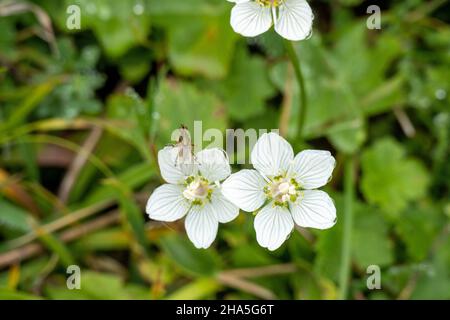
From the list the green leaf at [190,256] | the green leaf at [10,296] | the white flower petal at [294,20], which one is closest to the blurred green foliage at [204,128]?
the green leaf at [190,256]

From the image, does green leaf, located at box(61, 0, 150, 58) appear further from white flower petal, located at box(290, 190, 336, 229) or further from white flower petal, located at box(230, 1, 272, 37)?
white flower petal, located at box(290, 190, 336, 229)

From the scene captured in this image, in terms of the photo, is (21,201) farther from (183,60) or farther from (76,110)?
(183,60)

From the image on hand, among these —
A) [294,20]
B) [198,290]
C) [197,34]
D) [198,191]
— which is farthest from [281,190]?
[197,34]

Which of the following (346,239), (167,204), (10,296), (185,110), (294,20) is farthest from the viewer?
(185,110)

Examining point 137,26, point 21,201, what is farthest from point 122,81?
point 21,201

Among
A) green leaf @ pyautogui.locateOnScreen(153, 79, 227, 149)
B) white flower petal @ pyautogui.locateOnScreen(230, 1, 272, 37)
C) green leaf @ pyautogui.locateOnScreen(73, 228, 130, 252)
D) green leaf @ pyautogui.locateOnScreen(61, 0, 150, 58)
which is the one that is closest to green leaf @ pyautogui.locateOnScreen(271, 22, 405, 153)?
green leaf @ pyautogui.locateOnScreen(153, 79, 227, 149)

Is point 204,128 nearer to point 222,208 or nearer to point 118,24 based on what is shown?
point 118,24
